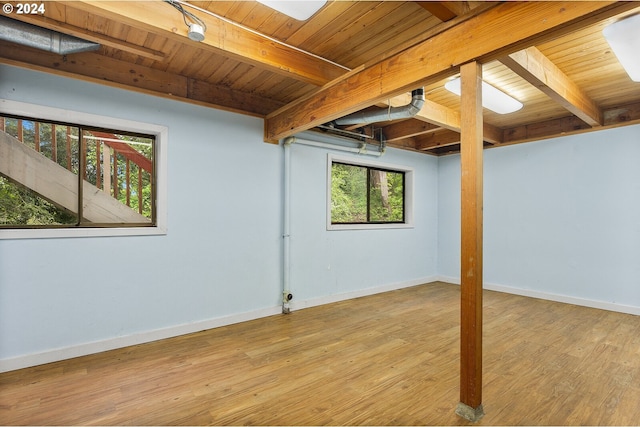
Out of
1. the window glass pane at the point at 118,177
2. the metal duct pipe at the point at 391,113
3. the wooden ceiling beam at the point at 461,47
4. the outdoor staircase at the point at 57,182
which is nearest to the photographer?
the wooden ceiling beam at the point at 461,47

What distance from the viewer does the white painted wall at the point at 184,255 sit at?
8.20 ft

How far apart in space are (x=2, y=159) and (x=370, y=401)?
333 centimetres

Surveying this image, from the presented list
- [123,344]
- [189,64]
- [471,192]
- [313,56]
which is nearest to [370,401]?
[471,192]

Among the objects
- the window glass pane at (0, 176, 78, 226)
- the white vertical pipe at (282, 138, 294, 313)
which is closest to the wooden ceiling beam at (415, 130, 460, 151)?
the white vertical pipe at (282, 138, 294, 313)

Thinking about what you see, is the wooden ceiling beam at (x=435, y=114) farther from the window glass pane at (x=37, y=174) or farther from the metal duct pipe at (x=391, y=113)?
the window glass pane at (x=37, y=174)

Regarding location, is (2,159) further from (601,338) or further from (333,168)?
(601,338)

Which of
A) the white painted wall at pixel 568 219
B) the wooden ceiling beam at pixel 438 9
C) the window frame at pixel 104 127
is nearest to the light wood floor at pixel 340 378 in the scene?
the white painted wall at pixel 568 219

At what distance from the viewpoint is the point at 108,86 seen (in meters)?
2.80

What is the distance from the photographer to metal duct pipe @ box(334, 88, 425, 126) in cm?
300

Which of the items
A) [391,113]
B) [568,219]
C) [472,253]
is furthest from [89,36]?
[568,219]

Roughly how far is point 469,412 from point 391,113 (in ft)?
8.65

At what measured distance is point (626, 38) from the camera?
81.0 inches

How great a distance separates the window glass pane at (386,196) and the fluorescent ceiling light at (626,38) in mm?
3173

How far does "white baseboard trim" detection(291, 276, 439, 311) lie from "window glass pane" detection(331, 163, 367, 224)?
1057mm
